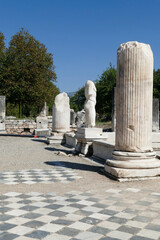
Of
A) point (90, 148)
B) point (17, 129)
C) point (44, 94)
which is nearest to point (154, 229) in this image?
point (90, 148)

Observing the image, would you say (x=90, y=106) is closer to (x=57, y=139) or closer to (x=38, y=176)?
(x=57, y=139)

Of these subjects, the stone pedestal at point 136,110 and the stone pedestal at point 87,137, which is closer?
the stone pedestal at point 136,110

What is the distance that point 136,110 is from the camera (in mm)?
6180

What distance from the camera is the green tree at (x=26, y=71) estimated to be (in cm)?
2756

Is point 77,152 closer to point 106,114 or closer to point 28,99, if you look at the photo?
point 28,99

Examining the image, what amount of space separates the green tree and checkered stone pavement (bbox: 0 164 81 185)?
828 inches

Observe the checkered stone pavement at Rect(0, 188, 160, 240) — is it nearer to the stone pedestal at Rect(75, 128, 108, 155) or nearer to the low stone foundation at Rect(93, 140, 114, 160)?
the low stone foundation at Rect(93, 140, 114, 160)

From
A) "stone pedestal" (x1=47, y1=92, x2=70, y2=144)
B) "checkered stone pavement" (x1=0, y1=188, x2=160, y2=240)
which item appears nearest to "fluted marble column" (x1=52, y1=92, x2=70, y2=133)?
"stone pedestal" (x1=47, y1=92, x2=70, y2=144)

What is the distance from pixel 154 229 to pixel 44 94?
1017 inches

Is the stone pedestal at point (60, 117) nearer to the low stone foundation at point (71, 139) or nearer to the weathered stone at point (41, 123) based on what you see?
the low stone foundation at point (71, 139)

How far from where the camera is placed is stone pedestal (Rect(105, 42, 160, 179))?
20.2ft

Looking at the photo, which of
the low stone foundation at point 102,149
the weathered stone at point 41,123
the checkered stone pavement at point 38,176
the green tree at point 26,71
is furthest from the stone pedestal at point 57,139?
the green tree at point 26,71

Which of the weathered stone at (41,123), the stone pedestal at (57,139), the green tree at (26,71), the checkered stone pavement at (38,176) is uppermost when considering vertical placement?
the green tree at (26,71)

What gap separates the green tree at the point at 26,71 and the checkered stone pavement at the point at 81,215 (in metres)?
23.4
